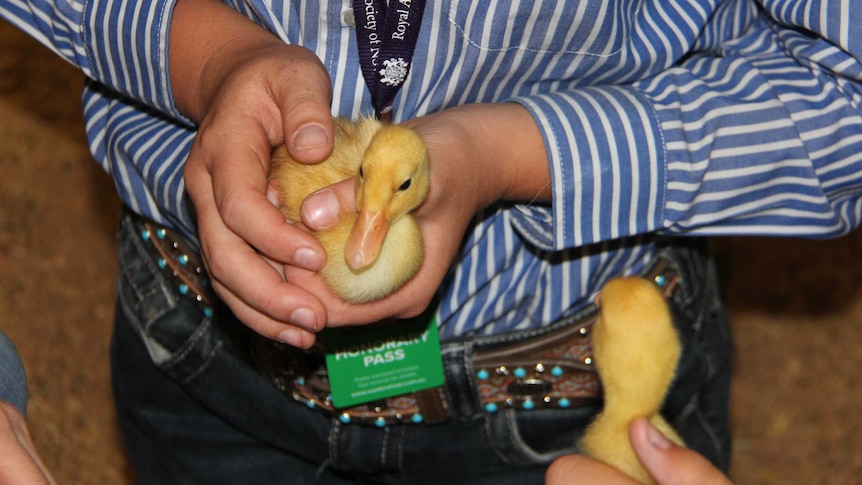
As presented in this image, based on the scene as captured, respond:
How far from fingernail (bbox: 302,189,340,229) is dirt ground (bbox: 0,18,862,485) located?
3.59ft

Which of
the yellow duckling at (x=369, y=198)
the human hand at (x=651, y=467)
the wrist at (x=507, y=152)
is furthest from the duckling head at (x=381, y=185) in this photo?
the human hand at (x=651, y=467)

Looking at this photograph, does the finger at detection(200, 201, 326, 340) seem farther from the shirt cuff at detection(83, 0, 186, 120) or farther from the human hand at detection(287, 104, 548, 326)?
the shirt cuff at detection(83, 0, 186, 120)

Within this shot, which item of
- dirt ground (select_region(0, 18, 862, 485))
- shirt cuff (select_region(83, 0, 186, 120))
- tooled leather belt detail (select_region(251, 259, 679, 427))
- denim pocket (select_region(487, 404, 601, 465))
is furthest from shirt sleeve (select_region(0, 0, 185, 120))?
dirt ground (select_region(0, 18, 862, 485))

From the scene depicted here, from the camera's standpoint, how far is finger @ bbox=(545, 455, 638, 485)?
698 millimetres

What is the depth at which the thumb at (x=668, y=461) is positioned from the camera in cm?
68

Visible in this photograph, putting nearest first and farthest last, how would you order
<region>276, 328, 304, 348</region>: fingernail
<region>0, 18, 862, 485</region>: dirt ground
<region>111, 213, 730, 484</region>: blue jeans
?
<region>276, 328, 304, 348</region>: fingernail
<region>111, 213, 730, 484</region>: blue jeans
<region>0, 18, 862, 485</region>: dirt ground

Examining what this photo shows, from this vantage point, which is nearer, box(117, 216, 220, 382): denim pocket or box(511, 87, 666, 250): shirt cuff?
box(511, 87, 666, 250): shirt cuff

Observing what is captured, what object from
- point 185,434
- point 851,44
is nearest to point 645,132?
point 851,44

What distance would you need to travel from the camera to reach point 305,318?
680 mm

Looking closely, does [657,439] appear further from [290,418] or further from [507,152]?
[290,418]

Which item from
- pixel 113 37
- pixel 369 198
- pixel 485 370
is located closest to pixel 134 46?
pixel 113 37

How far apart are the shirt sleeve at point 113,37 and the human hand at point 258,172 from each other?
71mm

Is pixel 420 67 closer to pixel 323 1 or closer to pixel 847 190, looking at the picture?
pixel 323 1

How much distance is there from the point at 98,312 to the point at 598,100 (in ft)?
4.01
